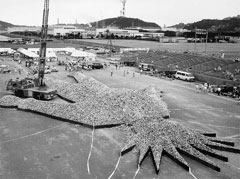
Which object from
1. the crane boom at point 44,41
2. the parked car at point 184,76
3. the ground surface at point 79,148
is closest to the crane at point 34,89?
the crane boom at point 44,41

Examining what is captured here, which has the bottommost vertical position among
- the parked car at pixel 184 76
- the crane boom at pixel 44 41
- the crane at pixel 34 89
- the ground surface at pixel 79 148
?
the ground surface at pixel 79 148

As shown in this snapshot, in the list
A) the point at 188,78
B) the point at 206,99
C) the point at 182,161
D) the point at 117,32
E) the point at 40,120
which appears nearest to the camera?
the point at 182,161

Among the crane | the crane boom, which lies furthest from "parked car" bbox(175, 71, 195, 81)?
the crane boom

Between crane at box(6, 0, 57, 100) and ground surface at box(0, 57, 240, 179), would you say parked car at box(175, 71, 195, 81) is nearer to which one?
ground surface at box(0, 57, 240, 179)

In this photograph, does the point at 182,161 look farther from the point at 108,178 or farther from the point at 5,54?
the point at 5,54

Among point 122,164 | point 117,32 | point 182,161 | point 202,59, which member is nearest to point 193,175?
point 182,161

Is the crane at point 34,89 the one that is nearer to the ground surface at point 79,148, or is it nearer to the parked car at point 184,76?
the ground surface at point 79,148

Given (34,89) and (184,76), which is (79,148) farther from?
(184,76)

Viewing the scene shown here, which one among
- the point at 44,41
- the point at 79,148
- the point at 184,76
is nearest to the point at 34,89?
the point at 44,41

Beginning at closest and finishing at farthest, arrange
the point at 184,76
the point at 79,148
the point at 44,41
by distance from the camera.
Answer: the point at 79,148 < the point at 44,41 < the point at 184,76
